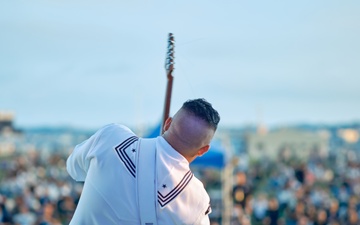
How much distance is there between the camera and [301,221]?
16.9 m

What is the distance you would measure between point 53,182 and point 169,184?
18.9m

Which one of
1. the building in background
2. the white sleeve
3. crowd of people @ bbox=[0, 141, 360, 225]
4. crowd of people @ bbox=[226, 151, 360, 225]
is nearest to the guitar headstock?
the white sleeve

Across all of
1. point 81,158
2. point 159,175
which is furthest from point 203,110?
point 81,158

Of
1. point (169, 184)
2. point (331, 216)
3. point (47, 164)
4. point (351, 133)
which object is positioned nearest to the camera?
point (169, 184)

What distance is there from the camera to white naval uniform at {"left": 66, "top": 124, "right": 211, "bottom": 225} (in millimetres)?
2945

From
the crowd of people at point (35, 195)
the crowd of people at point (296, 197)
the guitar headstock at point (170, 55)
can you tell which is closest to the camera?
the guitar headstock at point (170, 55)

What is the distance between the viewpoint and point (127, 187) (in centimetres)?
296

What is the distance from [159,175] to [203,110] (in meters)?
0.30

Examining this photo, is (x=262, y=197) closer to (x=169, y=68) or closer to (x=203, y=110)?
(x=169, y=68)

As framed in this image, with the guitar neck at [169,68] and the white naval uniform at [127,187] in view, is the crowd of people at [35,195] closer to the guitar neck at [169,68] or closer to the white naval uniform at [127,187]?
the guitar neck at [169,68]

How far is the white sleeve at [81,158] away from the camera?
309 centimetres

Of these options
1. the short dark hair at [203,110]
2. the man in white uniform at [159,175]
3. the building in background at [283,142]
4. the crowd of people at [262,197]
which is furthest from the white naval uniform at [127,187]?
the building in background at [283,142]

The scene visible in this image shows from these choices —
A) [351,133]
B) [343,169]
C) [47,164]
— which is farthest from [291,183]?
[351,133]

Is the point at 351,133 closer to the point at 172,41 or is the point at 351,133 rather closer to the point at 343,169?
the point at 343,169
